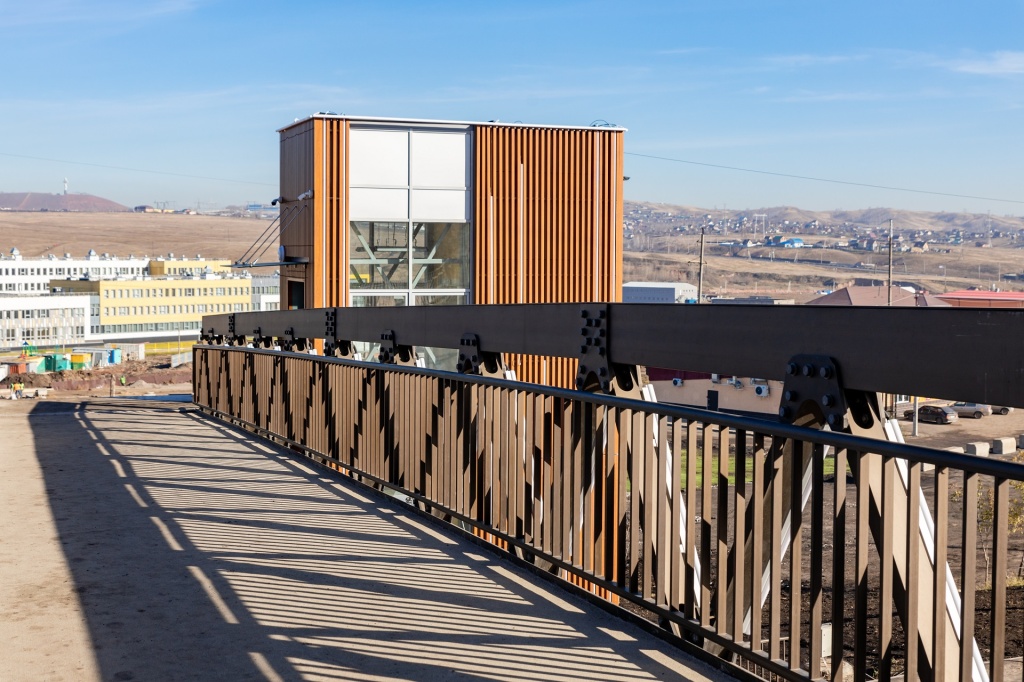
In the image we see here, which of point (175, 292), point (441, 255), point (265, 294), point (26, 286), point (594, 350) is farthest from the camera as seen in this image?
point (26, 286)

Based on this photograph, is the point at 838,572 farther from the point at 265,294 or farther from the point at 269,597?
the point at 265,294

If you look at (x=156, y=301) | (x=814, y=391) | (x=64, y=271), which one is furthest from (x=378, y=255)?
(x=64, y=271)

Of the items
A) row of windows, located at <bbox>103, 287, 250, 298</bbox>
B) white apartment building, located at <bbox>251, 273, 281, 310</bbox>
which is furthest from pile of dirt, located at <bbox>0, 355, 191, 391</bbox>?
white apartment building, located at <bbox>251, 273, 281, 310</bbox>

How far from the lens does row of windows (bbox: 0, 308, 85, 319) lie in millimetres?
109250

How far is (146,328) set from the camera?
123562 mm

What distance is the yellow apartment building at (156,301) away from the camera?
118562mm

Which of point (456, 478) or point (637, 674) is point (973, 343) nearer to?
point (637, 674)

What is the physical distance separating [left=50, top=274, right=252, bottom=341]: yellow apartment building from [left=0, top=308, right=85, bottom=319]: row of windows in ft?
10.2

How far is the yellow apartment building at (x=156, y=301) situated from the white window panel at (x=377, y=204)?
97.0m

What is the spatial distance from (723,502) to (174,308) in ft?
417

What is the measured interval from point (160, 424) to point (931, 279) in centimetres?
17469

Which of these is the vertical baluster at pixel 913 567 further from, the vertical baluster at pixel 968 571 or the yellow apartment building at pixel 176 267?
the yellow apartment building at pixel 176 267

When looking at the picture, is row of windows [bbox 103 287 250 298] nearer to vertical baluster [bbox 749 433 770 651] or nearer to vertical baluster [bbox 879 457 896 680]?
vertical baluster [bbox 749 433 770 651]

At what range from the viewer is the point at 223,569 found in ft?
17.8
